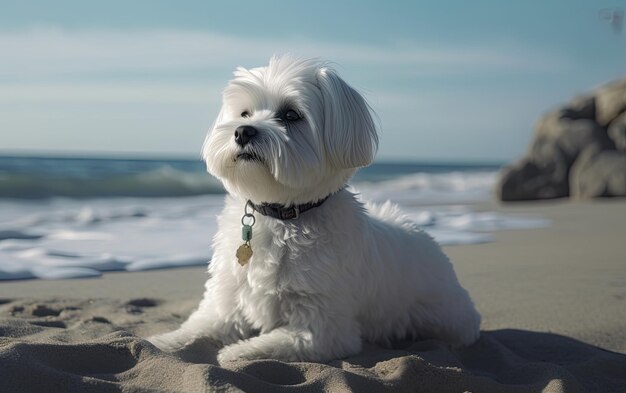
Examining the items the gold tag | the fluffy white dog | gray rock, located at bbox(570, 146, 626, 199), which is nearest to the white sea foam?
the fluffy white dog

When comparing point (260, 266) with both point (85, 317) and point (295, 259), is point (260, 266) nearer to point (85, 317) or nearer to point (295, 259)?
point (295, 259)

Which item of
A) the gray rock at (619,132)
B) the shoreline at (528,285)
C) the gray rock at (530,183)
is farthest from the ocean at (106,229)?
the gray rock at (619,132)

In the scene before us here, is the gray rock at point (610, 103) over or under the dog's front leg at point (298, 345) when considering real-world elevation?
over

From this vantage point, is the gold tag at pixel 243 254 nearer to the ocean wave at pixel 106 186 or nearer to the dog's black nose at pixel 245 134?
the dog's black nose at pixel 245 134

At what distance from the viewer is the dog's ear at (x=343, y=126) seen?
11.5 feet

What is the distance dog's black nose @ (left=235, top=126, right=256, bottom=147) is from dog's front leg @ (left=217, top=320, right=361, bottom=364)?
928 millimetres

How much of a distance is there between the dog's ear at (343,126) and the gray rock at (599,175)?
13035 mm

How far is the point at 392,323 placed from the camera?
13.4ft

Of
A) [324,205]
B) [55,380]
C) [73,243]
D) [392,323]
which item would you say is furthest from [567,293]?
[73,243]

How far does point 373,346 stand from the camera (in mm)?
3979

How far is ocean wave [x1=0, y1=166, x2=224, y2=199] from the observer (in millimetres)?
18234

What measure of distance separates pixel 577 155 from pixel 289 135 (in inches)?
587

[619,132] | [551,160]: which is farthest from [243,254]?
[619,132]

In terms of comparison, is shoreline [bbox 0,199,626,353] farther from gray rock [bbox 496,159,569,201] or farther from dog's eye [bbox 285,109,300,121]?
gray rock [bbox 496,159,569,201]
